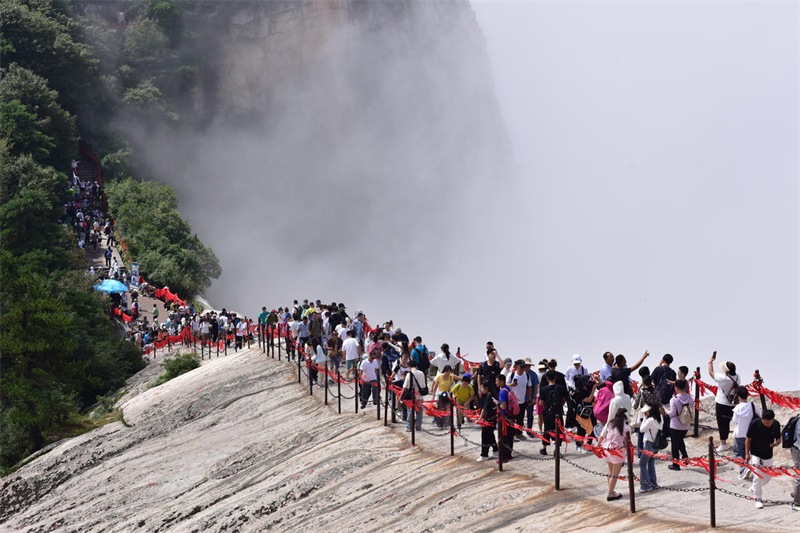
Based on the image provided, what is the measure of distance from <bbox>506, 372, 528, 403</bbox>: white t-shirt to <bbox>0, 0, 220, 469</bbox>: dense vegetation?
17614 millimetres

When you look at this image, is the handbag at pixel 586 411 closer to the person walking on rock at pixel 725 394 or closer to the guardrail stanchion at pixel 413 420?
the person walking on rock at pixel 725 394

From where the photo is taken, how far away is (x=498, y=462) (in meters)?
14.9

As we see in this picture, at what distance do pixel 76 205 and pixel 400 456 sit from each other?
5200cm

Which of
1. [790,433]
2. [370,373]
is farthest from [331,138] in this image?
[790,433]

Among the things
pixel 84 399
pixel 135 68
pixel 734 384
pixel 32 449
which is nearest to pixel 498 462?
pixel 734 384

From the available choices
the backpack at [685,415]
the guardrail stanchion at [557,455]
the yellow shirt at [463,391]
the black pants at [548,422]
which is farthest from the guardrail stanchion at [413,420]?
the backpack at [685,415]

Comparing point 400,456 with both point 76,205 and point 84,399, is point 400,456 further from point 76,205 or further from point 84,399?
point 76,205

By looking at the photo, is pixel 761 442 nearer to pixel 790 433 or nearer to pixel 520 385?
pixel 790 433

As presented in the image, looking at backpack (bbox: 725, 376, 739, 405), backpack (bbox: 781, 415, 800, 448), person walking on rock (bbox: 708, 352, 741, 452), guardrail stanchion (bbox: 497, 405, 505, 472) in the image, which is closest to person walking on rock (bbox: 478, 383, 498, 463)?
guardrail stanchion (bbox: 497, 405, 505, 472)

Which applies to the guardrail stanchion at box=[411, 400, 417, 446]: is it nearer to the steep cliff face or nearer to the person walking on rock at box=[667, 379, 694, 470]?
the person walking on rock at box=[667, 379, 694, 470]

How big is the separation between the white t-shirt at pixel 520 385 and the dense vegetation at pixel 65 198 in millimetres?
17614

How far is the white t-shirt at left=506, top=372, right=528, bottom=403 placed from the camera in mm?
16297

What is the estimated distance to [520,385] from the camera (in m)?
16.3

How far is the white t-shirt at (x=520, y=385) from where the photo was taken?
53.5 feet
